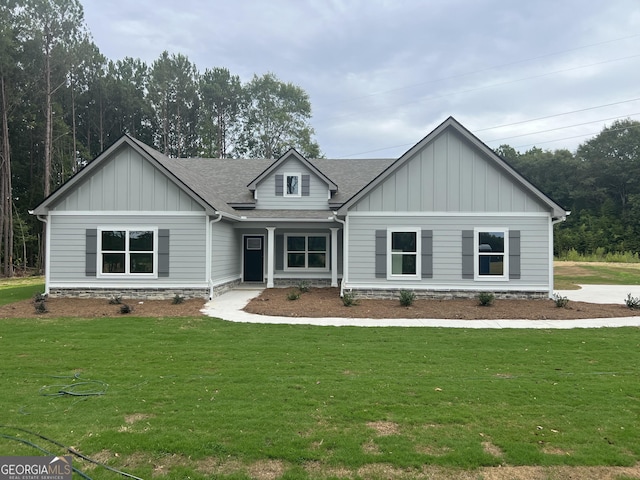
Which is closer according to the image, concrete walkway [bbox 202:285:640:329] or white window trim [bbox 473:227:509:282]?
concrete walkway [bbox 202:285:640:329]

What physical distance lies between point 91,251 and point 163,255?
7.98 ft

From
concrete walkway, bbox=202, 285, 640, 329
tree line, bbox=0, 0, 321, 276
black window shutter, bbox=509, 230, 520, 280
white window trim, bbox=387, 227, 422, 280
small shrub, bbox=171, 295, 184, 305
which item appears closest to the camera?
concrete walkway, bbox=202, 285, 640, 329

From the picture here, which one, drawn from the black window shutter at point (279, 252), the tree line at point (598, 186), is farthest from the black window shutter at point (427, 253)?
the tree line at point (598, 186)

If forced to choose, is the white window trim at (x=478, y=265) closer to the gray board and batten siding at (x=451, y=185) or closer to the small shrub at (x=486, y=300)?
the gray board and batten siding at (x=451, y=185)

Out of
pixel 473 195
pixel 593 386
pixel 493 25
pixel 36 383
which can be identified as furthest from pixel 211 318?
pixel 493 25

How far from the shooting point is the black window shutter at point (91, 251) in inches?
556

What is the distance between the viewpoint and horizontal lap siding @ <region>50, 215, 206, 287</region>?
14.1 metres

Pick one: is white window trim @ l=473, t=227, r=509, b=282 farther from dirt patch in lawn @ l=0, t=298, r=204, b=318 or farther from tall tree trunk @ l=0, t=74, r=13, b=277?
tall tree trunk @ l=0, t=74, r=13, b=277

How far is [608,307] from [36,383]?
14.1 metres

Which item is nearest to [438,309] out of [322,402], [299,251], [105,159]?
[299,251]

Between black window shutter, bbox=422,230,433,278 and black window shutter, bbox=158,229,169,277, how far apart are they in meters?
8.54

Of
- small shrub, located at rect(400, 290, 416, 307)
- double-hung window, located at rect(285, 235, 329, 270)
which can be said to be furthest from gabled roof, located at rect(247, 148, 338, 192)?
small shrub, located at rect(400, 290, 416, 307)

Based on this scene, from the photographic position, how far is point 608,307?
1246 centimetres

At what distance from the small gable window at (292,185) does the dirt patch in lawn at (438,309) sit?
5.74m
